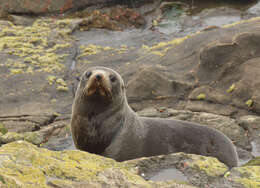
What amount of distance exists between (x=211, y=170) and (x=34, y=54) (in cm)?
1044

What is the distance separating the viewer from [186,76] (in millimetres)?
9664

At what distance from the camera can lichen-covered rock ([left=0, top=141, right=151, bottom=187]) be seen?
2.42 m

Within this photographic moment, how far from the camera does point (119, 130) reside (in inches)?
208

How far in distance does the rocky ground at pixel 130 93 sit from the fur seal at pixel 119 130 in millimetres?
866

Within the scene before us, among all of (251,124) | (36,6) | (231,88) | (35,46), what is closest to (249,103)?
(231,88)

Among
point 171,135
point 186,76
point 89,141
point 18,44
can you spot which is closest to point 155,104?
point 186,76

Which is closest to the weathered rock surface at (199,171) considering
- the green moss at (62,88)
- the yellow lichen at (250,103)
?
the yellow lichen at (250,103)

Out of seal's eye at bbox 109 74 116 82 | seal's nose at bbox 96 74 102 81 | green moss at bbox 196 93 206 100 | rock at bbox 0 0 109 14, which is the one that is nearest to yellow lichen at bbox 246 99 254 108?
green moss at bbox 196 93 206 100

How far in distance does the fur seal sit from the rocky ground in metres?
0.87

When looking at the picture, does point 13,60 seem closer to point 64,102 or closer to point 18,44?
point 18,44

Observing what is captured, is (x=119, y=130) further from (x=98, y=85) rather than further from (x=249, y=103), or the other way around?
(x=249, y=103)

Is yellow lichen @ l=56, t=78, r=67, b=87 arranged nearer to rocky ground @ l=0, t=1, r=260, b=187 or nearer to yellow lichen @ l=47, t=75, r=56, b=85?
rocky ground @ l=0, t=1, r=260, b=187

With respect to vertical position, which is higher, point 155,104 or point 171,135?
point 171,135

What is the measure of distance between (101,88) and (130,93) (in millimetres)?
4443
